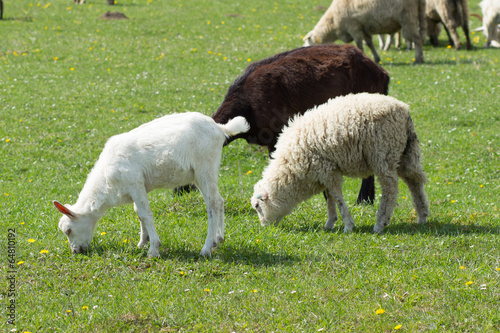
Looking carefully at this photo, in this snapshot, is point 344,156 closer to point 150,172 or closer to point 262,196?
point 262,196

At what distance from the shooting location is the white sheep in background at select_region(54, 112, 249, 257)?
535 centimetres

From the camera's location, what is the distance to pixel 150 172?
5406 mm

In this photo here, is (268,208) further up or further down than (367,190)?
further up

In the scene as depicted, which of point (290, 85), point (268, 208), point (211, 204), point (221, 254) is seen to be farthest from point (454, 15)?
point (221, 254)

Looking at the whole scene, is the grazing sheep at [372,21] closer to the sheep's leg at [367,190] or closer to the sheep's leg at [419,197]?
the sheep's leg at [367,190]

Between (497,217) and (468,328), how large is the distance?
2.97 m

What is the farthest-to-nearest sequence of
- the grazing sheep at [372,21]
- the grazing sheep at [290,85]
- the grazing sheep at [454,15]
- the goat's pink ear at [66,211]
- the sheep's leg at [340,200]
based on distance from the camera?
the grazing sheep at [454,15]
the grazing sheep at [372,21]
the grazing sheep at [290,85]
the sheep's leg at [340,200]
the goat's pink ear at [66,211]

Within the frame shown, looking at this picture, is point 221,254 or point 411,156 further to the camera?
point 411,156

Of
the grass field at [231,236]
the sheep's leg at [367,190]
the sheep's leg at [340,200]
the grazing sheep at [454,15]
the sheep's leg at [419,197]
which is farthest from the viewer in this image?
the grazing sheep at [454,15]

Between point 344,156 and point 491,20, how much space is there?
1405cm

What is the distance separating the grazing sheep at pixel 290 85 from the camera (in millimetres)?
7500

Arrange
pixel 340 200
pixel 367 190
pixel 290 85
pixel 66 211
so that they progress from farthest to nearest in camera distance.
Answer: pixel 367 190 → pixel 290 85 → pixel 340 200 → pixel 66 211

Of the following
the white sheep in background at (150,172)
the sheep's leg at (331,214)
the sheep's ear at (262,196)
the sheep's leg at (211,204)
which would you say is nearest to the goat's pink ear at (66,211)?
the white sheep in background at (150,172)

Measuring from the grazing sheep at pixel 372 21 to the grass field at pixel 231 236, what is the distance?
3.48 feet
